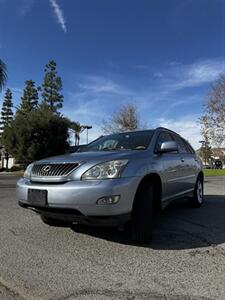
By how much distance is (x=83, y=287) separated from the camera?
3.43 metres

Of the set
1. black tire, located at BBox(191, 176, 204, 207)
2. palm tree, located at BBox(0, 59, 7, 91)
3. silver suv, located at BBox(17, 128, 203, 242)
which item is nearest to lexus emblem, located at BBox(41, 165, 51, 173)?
silver suv, located at BBox(17, 128, 203, 242)

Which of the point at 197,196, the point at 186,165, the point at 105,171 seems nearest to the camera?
the point at 105,171

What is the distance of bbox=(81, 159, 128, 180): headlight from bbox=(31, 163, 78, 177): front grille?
0.79 feet

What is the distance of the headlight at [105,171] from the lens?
4477 millimetres

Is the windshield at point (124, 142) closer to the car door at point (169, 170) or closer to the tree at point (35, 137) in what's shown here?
the car door at point (169, 170)

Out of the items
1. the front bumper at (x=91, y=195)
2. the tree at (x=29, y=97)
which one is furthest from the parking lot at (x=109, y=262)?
the tree at (x=29, y=97)

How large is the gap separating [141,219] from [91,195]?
0.76 meters

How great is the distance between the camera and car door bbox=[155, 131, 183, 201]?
564cm

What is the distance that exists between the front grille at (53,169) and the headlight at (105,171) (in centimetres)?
24

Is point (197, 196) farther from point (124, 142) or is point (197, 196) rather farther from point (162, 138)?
point (124, 142)

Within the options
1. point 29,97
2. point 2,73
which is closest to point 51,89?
point 29,97

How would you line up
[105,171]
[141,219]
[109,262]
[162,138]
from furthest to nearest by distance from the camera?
1. [162,138]
2. [141,219]
3. [105,171]
4. [109,262]

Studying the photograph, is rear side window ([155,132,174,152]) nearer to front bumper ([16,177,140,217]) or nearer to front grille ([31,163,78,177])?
front bumper ([16,177,140,217])

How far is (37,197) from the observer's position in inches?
186
